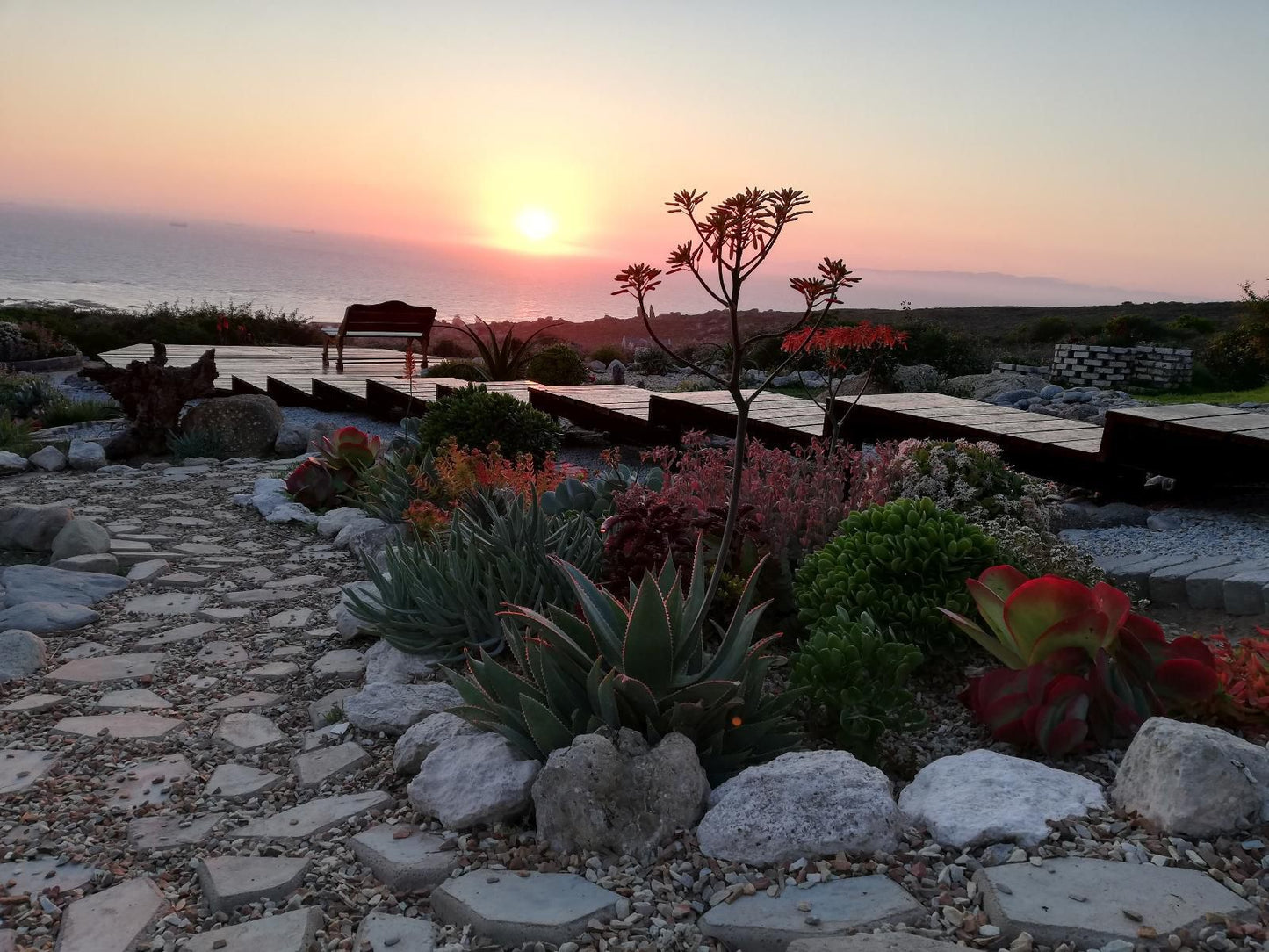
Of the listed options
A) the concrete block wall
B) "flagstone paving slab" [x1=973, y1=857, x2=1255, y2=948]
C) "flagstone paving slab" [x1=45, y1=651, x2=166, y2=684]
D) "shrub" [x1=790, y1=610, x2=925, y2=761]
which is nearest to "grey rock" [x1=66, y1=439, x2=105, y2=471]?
"flagstone paving slab" [x1=45, y1=651, x2=166, y2=684]

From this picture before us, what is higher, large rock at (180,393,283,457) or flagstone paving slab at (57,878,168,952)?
large rock at (180,393,283,457)

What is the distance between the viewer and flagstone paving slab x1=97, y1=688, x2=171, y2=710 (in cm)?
349

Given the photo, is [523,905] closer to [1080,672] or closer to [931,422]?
[1080,672]

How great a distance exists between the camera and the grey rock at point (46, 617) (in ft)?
14.0

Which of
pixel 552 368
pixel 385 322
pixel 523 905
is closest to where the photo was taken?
pixel 523 905

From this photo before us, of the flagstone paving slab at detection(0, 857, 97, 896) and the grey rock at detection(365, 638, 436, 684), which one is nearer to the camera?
the flagstone paving slab at detection(0, 857, 97, 896)

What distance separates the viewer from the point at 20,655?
12.6 ft

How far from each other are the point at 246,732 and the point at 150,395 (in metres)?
5.95

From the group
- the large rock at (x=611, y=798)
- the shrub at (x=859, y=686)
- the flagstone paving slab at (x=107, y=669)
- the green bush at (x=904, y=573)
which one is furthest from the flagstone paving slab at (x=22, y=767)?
the green bush at (x=904, y=573)

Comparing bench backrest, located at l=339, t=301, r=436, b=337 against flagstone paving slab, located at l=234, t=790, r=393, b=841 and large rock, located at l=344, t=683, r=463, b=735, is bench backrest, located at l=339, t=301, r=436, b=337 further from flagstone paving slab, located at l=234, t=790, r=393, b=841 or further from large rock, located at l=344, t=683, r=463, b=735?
flagstone paving slab, located at l=234, t=790, r=393, b=841

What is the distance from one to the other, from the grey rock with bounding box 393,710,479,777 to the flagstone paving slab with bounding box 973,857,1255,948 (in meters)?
1.48

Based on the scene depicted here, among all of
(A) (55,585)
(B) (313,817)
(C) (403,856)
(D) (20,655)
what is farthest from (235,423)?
(C) (403,856)

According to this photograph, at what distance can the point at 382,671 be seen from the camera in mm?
3609

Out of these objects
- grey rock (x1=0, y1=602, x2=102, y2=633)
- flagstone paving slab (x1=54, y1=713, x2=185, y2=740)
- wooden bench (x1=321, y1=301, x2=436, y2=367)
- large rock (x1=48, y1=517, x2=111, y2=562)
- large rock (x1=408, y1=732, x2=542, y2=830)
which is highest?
wooden bench (x1=321, y1=301, x2=436, y2=367)
